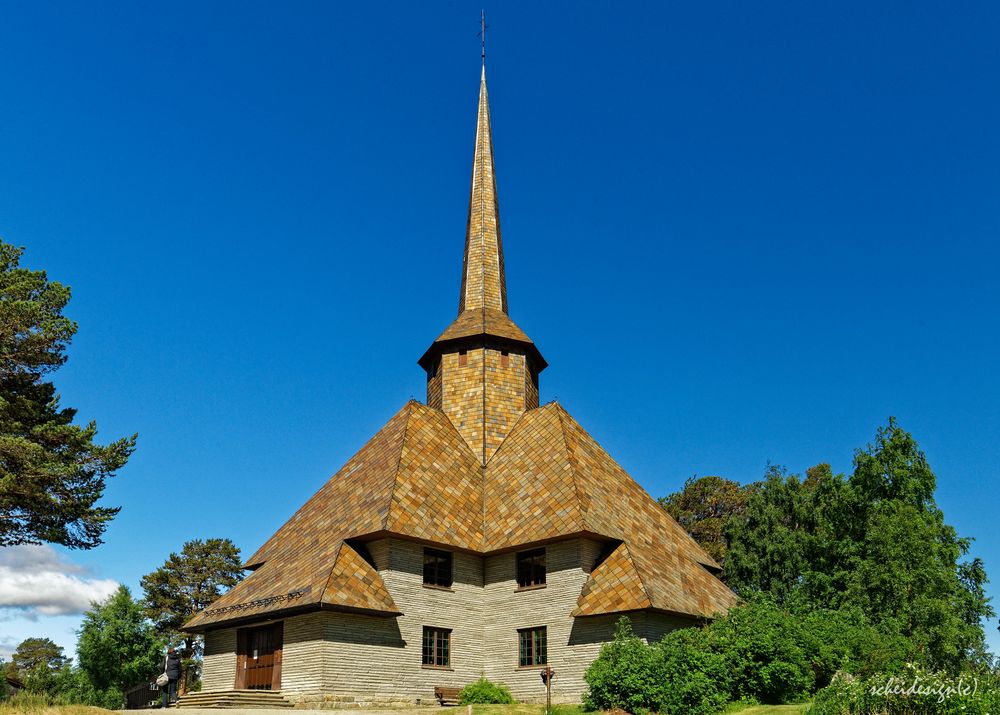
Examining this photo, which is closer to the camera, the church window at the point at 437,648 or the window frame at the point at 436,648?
the window frame at the point at 436,648

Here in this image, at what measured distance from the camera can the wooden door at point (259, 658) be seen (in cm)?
2581

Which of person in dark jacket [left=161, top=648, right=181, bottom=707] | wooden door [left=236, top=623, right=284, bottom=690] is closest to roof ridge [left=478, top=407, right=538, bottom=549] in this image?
wooden door [left=236, top=623, right=284, bottom=690]

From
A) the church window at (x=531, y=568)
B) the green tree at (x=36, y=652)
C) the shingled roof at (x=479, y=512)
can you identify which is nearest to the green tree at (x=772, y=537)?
the shingled roof at (x=479, y=512)

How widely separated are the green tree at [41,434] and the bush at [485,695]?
1473 centimetres

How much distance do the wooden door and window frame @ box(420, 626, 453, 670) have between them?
4.55m

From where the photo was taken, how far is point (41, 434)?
1133 inches

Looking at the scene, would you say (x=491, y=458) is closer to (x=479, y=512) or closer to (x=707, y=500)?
(x=479, y=512)

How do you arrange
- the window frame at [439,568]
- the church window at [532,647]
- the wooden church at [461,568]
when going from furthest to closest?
the window frame at [439,568] → the church window at [532,647] → the wooden church at [461,568]

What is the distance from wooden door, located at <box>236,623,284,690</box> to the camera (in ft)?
84.7

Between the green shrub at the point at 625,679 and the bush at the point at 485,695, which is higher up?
the green shrub at the point at 625,679

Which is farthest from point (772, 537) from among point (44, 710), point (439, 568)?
point (44, 710)

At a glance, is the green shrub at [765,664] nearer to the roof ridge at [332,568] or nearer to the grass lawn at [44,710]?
Answer: the roof ridge at [332,568]

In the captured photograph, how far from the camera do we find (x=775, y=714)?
18.8 metres

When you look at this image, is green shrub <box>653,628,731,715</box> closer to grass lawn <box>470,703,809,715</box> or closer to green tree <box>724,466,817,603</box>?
grass lawn <box>470,703,809,715</box>
